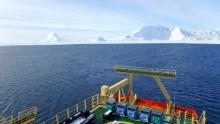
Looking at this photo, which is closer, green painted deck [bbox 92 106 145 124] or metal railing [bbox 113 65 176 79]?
green painted deck [bbox 92 106 145 124]

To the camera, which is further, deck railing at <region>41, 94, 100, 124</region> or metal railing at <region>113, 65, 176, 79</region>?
deck railing at <region>41, 94, 100, 124</region>

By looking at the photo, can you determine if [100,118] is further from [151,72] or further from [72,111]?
[72,111]

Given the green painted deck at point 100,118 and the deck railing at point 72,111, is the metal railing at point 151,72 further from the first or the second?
the green painted deck at point 100,118

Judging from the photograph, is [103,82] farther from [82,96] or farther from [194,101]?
[194,101]

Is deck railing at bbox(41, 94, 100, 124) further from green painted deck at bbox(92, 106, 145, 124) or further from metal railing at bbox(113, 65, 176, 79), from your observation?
metal railing at bbox(113, 65, 176, 79)

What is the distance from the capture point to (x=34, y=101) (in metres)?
60.4

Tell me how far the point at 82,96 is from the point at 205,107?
34.7 m

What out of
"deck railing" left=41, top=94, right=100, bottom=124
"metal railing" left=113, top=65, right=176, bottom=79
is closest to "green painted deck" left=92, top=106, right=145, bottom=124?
"deck railing" left=41, top=94, right=100, bottom=124

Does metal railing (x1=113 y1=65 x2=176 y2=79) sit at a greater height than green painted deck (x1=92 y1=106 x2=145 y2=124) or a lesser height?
greater

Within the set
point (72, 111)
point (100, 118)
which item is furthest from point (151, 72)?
point (72, 111)

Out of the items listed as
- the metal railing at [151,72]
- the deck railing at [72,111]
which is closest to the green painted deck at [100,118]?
the deck railing at [72,111]

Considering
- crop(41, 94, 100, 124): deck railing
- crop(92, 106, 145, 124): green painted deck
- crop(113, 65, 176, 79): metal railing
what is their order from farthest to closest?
1. crop(41, 94, 100, 124): deck railing
2. crop(113, 65, 176, 79): metal railing
3. crop(92, 106, 145, 124): green painted deck

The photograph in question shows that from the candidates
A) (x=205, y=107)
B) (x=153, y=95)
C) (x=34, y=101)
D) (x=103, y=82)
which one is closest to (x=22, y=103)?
(x=34, y=101)

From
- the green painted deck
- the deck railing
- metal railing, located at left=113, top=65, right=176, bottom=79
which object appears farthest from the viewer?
the deck railing
